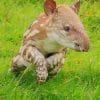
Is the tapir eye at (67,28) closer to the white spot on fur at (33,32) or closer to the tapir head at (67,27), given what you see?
the tapir head at (67,27)

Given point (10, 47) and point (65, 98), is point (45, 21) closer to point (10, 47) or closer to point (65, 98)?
point (65, 98)

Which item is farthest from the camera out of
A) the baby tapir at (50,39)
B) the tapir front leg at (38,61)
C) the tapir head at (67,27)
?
the tapir front leg at (38,61)

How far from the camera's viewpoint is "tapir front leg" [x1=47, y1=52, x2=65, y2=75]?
6.75 m

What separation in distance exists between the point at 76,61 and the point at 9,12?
2.73 meters

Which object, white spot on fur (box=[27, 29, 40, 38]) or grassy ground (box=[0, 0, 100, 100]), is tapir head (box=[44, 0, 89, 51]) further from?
grassy ground (box=[0, 0, 100, 100])

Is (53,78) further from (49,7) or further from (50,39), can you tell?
(49,7)

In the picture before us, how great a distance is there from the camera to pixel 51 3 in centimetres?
666

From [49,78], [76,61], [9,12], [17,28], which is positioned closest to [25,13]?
[9,12]

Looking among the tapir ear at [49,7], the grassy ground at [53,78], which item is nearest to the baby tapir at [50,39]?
the tapir ear at [49,7]

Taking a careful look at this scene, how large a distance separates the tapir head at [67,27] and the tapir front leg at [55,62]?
0.35m

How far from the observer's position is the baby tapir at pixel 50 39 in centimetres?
641

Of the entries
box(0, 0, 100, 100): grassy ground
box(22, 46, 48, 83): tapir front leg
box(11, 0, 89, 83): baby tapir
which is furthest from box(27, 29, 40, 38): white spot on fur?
box(0, 0, 100, 100): grassy ground

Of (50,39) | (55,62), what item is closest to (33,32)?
(50,39)

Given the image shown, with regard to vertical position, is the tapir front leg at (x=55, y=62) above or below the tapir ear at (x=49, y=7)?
below
